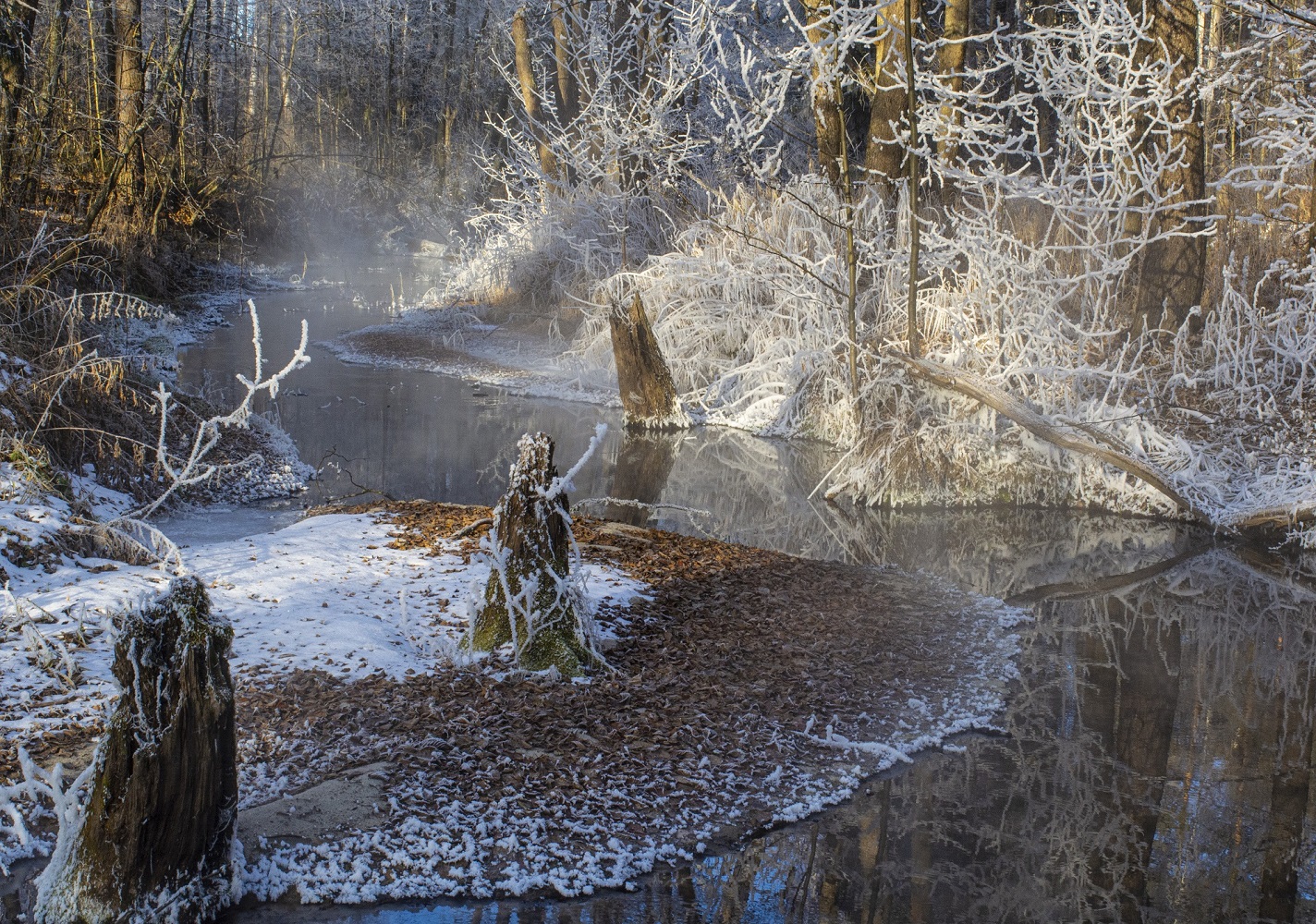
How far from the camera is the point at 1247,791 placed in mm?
4730

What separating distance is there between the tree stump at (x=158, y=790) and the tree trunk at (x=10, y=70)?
6286 mm

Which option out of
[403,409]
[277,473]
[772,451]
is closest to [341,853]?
[277,473]

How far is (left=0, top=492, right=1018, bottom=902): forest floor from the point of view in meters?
3.92

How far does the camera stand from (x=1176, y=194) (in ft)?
37.7

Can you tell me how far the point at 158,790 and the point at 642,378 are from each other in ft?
33.7

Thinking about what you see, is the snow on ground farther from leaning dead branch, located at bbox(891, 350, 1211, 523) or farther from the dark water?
leaning dead branch, located at bbox(891, 350, 1211, 523)

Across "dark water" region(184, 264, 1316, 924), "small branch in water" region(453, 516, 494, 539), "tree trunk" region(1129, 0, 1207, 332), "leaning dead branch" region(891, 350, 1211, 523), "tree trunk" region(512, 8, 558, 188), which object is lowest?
"dark water" region(184, 264, 1316, 924)

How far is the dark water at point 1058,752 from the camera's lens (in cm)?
384

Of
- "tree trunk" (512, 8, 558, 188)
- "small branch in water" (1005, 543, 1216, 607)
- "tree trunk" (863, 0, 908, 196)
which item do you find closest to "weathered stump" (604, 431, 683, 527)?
"small branch in water" (1005, 543, 1216, 607)

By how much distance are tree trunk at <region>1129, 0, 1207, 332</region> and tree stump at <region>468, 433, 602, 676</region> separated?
27.2ft

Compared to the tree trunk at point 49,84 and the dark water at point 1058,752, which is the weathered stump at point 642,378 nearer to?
the dark water at point 1058,752

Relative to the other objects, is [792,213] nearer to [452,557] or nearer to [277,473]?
[277,473]

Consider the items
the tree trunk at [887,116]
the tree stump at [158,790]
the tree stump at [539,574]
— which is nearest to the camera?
Answer: the tree stump at [158,790]

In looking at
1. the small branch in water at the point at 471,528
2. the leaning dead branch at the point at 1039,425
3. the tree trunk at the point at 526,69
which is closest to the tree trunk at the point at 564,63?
the tree trunk at the point at 526,69
